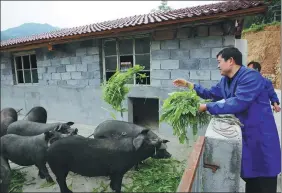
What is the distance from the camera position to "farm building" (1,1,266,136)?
203 inches

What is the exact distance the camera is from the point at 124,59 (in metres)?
6.63

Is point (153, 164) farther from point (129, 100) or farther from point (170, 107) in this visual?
point (129, 100)

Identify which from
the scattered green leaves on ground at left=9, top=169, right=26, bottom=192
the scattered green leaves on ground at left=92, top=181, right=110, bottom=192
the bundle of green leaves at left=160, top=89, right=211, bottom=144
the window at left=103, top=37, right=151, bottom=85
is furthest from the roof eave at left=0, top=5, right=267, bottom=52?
the scattered green leaves on ground at left=9, top=169, right=26, bottom=192

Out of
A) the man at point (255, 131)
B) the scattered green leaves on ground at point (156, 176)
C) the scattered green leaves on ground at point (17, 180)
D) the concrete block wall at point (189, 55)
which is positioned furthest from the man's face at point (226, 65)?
the concrete block wall at point (189, 55)

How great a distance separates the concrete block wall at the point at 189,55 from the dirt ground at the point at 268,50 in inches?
595

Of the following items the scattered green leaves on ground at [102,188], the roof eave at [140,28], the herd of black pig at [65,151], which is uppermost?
the roof eave at [140,28]

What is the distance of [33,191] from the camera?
7.07ft

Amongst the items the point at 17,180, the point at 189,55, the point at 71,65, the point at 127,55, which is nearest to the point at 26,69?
the point at 71,65

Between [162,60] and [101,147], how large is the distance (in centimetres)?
386

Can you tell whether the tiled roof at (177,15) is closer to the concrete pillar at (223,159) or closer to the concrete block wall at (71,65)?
the concrete block wall at (71,65)

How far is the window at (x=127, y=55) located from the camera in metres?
6.31

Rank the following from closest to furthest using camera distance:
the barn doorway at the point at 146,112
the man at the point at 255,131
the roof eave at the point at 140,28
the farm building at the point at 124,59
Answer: the man at the point at 255,131 → the roof eave at the point at 140,28 → the farm building at the point at 124,59 → the barn doorway at the point at 146,112

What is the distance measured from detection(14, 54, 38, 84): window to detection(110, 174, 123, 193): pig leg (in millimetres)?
7240

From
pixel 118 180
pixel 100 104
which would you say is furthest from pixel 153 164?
pixel 100 104
